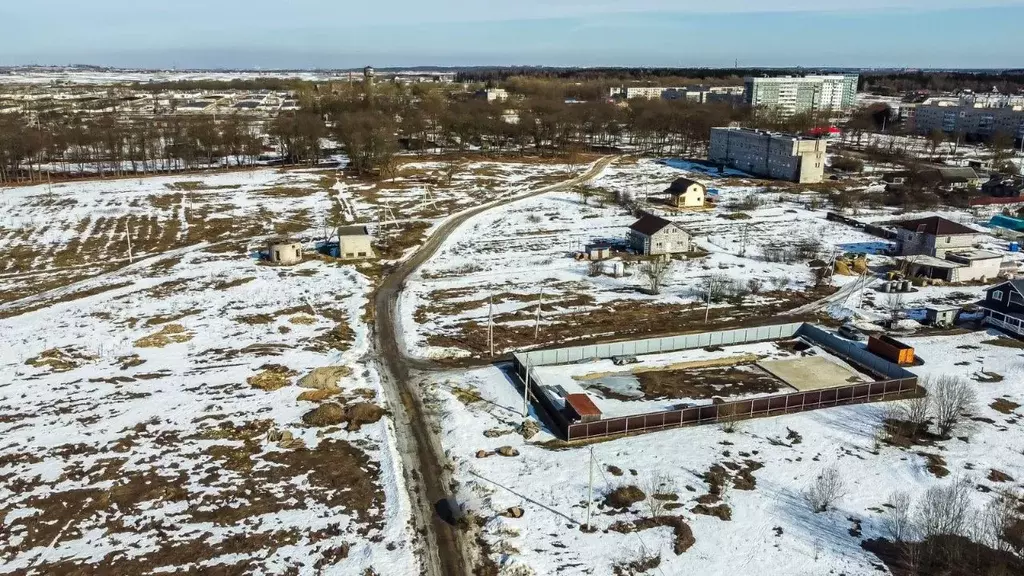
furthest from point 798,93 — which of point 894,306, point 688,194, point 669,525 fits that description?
point 669,525

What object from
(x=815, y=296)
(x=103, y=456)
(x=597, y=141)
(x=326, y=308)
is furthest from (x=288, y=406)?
(x=597, y=141)

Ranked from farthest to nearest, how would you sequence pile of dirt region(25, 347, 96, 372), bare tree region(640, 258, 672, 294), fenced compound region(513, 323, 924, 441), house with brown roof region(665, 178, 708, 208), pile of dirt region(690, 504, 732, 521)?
house with brown roof region(665, 178, 708, 208), bare tree region(640, 258, 672, 294), pile of dirt region(25, 347, 96, 372), fenced compound region(513, 323, 924, 441), pile of dirt region(690, 504, 732, 521)

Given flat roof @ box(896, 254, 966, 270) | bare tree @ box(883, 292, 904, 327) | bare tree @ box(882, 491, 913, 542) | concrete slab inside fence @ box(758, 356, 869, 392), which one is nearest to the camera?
bare tree @ box(882, 491, 913, 542)

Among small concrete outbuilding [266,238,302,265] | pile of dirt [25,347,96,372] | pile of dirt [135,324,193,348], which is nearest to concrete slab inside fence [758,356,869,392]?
pile of dirt [135,324,193,348]

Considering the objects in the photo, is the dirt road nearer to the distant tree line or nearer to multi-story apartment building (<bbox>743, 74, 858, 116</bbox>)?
the distant tree line

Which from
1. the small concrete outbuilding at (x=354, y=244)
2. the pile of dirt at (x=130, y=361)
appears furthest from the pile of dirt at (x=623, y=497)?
the small concrete outbuilding at (x=354, y=244)

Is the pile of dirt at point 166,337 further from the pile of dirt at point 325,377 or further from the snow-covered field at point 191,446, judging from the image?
the pile of dirt at point 325,377

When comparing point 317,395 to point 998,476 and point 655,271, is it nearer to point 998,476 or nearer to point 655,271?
point 655,271
